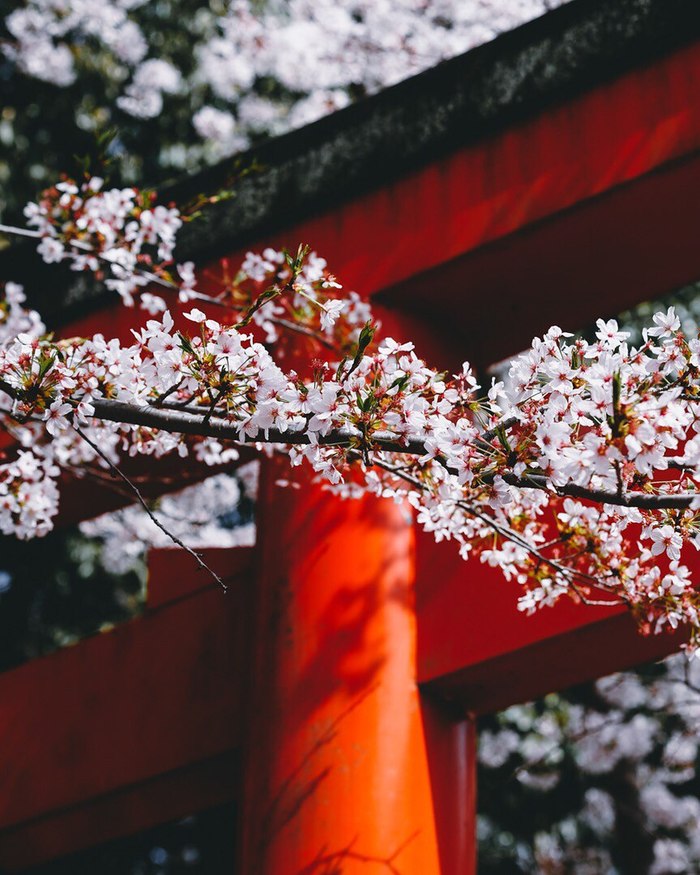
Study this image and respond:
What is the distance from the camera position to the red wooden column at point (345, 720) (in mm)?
3705

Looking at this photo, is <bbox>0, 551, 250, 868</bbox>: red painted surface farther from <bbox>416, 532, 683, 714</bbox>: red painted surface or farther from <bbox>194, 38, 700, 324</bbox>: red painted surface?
<bbox>194, 38, 700, 324</bbox>: red painted surface

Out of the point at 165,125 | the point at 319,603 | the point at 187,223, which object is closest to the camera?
the point at 319,603

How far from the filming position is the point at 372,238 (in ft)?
15.3

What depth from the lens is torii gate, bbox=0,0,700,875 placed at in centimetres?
384

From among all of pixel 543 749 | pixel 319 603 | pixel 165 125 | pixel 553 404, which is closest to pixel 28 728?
pixel 319 603

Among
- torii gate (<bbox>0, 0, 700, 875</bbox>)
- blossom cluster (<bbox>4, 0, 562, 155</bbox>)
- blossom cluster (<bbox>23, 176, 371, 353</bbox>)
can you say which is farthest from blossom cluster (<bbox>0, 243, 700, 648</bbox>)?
blossom cluster (<bbox>4, 0, 562, 155</bbox>)

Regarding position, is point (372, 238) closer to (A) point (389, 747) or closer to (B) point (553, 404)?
(A) point (389, 747)

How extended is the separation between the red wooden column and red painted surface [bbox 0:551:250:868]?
54 centimetres

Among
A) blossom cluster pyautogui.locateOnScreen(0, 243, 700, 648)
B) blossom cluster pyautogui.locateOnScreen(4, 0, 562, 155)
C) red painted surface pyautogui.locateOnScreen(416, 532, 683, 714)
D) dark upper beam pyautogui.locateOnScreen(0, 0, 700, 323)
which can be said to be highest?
blossom cluster pyautogui.locateOnScreen(4, 0, 562, 155)

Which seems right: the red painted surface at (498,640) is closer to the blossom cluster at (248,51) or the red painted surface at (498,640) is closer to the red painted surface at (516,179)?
the red painted surface at (516,179)

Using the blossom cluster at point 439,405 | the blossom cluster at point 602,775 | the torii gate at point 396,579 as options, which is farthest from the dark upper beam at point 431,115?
the blossom cluster at point 602,775

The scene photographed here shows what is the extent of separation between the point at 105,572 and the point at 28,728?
254 cm

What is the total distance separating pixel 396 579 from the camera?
13.7ft

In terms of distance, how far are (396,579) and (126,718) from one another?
5.23ft
